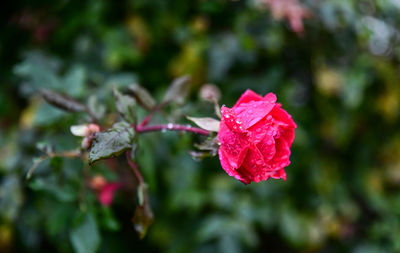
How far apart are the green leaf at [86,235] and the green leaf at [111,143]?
0.92ft

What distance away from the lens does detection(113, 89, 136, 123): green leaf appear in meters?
0.63

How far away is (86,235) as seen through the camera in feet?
2.46

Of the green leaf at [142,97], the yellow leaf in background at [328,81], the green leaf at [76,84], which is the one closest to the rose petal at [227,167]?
the green leaf at [142,97]

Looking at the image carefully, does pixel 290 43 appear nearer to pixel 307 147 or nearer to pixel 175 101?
pixel 307 147

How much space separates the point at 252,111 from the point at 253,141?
0.15 ft

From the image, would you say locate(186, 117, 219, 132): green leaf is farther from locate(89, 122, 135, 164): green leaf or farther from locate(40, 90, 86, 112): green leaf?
locate(40, 90, 86, 112): green leaf

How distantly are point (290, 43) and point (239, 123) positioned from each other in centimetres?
108

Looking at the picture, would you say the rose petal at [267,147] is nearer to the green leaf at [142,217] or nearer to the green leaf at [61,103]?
the green leaf at [142,217]

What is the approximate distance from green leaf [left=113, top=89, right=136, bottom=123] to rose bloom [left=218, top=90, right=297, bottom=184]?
6.9 inches

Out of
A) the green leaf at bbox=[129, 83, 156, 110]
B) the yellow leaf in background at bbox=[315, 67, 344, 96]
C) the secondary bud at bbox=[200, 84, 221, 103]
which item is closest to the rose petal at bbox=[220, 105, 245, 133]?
the secondary bud at bbox=[200, 84, 221, 103]

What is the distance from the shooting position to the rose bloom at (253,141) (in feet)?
1.71

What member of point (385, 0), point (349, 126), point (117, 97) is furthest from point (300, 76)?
point (117, 97)

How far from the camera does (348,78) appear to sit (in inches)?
54.4

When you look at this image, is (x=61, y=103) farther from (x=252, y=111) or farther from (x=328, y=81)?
(x=328, y=81)
